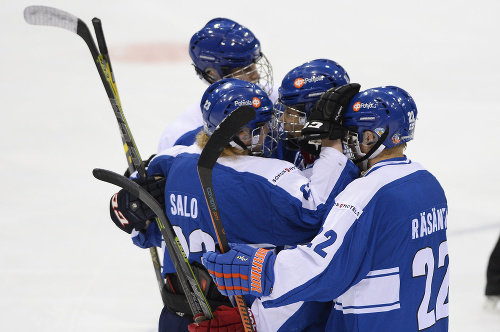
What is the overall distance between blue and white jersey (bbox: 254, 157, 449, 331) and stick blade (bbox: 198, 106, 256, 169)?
37 cm

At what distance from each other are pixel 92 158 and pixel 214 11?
111 inches

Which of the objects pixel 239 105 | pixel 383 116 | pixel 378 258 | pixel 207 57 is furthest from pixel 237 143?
pixel 207 57

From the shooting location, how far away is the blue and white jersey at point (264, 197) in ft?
7.92

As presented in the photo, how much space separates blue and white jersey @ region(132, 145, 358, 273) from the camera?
2.41 metres

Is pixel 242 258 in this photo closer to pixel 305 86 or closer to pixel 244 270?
pixel 244 270

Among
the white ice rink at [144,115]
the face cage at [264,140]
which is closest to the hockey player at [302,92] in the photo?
the face cage at [264,140]

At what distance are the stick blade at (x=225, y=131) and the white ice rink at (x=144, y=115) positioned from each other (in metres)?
2.21

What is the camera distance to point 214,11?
807cm

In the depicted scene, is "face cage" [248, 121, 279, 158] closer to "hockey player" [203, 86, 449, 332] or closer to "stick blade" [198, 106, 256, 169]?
"hockey player" [203, 86, 449, 332]

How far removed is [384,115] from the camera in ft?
7.75

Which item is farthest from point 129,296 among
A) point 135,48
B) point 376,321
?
point 135,48

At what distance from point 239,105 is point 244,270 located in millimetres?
581

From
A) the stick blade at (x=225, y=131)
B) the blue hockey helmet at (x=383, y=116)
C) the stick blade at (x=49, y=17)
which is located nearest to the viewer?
the stick blade at (x=225, y=131)

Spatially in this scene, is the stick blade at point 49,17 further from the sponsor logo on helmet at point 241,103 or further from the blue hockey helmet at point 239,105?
the sponsor logo on helmet at point 241,103
